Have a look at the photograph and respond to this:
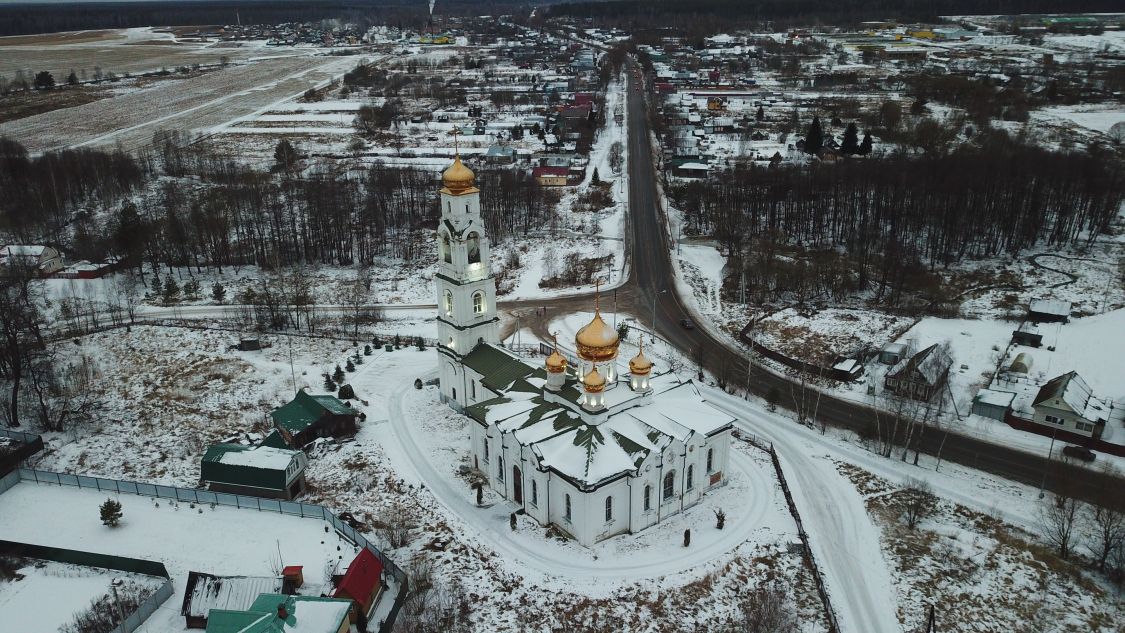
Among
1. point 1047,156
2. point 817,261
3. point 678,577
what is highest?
point 1047,156

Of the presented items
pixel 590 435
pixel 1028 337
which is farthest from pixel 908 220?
pixel 590 435

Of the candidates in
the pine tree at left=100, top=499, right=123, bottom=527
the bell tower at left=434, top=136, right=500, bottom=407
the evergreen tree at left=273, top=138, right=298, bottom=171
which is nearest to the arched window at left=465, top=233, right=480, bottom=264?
the bell tower at left=434, top=136, right=500, bottom=407

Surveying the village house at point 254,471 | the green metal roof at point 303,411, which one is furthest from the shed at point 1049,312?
the village house at point 254,471

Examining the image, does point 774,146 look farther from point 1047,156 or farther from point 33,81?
point 33,81

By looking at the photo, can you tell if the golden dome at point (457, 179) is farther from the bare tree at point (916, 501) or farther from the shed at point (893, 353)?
the shed at point (893, 353)

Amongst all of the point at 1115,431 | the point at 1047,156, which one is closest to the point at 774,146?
the point at 1047,156

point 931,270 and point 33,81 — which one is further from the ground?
point 33,81

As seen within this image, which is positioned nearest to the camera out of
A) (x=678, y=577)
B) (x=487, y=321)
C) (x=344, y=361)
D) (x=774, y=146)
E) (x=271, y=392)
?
(x=678, y=577)
